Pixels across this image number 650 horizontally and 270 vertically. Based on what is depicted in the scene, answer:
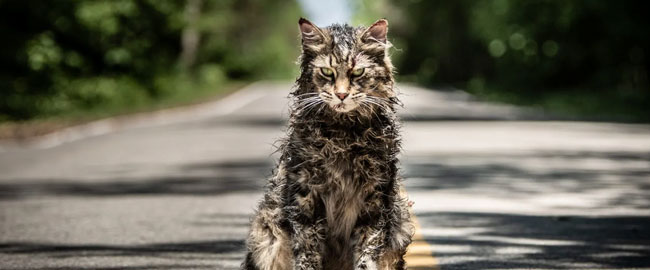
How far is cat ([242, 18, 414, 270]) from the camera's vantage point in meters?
4.95

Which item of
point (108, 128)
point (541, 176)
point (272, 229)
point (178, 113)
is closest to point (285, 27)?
point (178, 113)

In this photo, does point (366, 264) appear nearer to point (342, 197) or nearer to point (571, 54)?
point (342, 197)

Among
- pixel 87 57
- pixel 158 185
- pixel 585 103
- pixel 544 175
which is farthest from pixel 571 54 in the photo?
pixel 158 185

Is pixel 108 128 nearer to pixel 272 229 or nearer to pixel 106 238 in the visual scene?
pixel 106 238

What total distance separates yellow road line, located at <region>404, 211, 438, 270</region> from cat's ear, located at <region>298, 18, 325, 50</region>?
7.47 feet

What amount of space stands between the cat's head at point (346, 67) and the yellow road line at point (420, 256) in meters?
2.09

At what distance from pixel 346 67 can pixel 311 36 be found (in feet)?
0.77

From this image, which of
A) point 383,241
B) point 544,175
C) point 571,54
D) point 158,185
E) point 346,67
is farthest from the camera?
point 571,54

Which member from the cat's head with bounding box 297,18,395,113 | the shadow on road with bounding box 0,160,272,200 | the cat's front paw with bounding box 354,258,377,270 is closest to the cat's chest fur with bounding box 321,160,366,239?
the cat's front paw with bounding box 354,258,377,270

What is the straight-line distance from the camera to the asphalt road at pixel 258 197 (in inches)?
293

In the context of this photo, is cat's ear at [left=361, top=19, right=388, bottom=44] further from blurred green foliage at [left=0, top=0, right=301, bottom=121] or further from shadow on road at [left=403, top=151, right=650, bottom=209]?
blurred green foliage at [left=0, top=0, right=301, bottom=121]

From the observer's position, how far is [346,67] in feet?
16.1

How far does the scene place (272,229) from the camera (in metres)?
5.16

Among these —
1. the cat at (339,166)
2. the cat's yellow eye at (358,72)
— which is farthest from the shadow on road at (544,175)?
the cat's yellow eye at (358,72)
